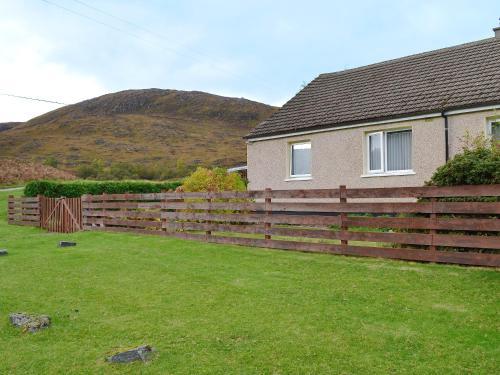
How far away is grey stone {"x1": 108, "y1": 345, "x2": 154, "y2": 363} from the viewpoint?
447cm

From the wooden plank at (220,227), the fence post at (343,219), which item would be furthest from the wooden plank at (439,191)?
the wooden plank at (220,227)

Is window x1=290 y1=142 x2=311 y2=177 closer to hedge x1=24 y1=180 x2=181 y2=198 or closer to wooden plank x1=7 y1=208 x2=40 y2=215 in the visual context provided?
hedge x1=24 y1=180 x2=181 y2=198

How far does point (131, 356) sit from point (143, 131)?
111 m

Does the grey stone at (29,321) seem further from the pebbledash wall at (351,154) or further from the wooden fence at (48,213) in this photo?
the pebbledash wall at (351,154)

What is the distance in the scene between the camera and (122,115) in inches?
4934

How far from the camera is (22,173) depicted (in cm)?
4688

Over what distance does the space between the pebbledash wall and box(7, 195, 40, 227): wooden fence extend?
30.4ft

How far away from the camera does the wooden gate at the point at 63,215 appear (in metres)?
17.2

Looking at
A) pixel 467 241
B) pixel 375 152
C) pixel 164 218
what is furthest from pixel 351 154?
pixel 467 241

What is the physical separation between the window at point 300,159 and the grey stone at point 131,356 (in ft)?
44.4

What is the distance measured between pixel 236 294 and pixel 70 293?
2.55m

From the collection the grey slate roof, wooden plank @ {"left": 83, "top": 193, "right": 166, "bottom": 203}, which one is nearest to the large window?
the grey slate roof

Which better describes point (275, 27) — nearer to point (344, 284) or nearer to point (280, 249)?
point (280, 249)

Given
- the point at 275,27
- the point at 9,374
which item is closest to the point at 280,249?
the point at 9,374
